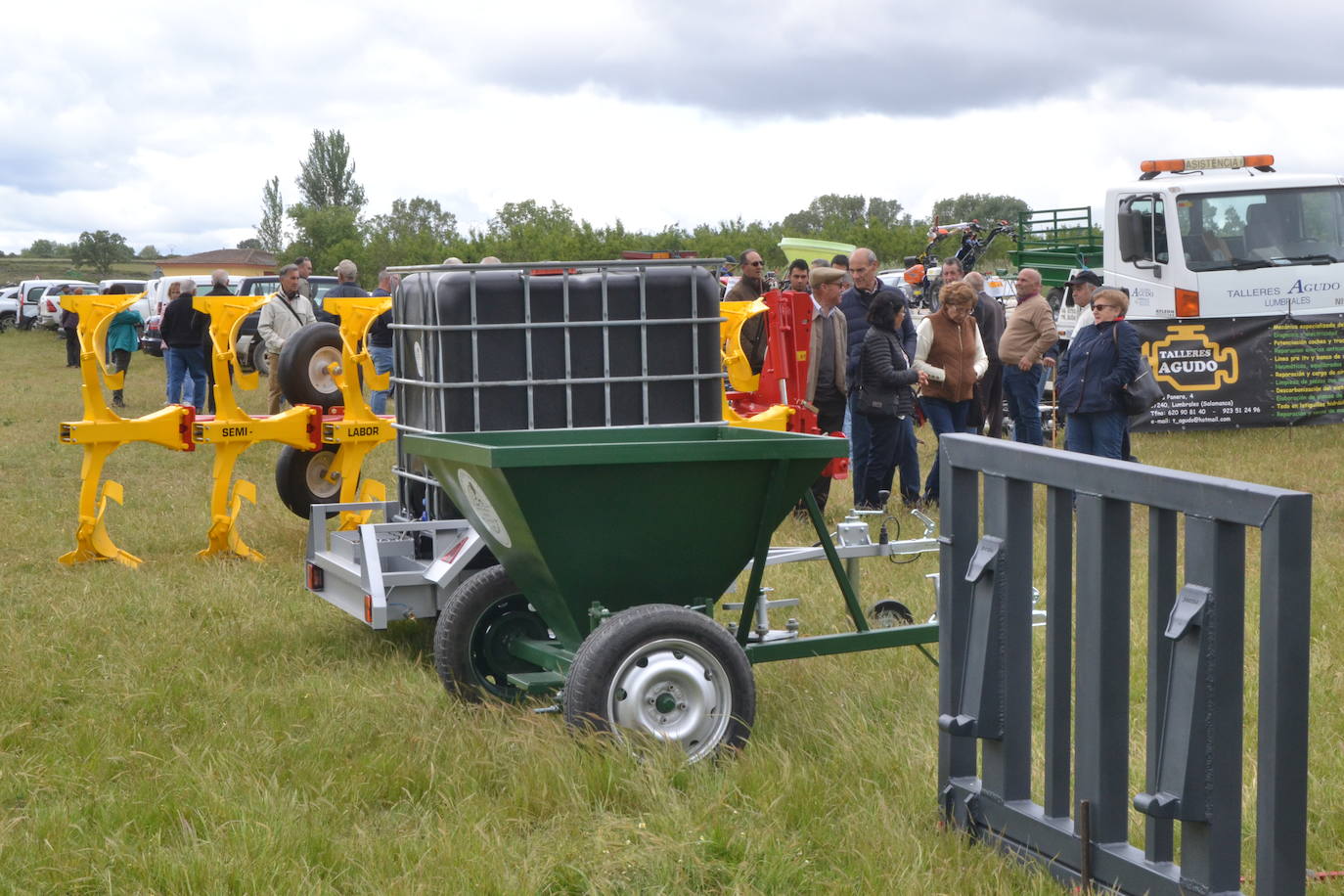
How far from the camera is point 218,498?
9.43 meters

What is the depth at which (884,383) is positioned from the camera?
10.6 m

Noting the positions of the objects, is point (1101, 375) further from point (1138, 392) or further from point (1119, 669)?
point (1119, 669)

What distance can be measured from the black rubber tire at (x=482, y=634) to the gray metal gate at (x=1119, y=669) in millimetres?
2178

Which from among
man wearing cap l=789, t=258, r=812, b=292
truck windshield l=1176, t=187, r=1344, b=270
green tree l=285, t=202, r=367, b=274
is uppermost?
green tree l=285, t=202, r=367, b=274

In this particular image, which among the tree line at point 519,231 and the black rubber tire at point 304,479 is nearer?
the black rubber tire at point 304,479

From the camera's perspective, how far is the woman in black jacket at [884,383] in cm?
1052

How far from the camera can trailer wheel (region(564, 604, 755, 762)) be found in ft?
15.0

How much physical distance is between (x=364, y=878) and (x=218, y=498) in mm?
5983

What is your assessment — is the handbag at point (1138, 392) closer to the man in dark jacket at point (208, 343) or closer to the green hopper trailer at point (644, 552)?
the green hopper trailer at point (644, 552)

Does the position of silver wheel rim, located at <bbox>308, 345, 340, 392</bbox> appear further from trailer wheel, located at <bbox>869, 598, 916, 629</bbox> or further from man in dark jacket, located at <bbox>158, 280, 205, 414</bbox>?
man in dark jacket, located at <bbox>158, 280, 205, 414</bbox>

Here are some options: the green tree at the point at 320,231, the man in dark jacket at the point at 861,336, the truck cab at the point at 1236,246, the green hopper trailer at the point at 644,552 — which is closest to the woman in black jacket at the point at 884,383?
the man in dark jacket at the point at 861,336

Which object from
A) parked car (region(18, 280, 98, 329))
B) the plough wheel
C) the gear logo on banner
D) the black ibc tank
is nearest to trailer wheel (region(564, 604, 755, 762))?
the black ibc tank

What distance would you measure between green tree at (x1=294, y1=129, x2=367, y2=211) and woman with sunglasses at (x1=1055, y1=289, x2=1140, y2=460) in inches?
5170

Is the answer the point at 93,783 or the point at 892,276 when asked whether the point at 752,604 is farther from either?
the point at 892,276
